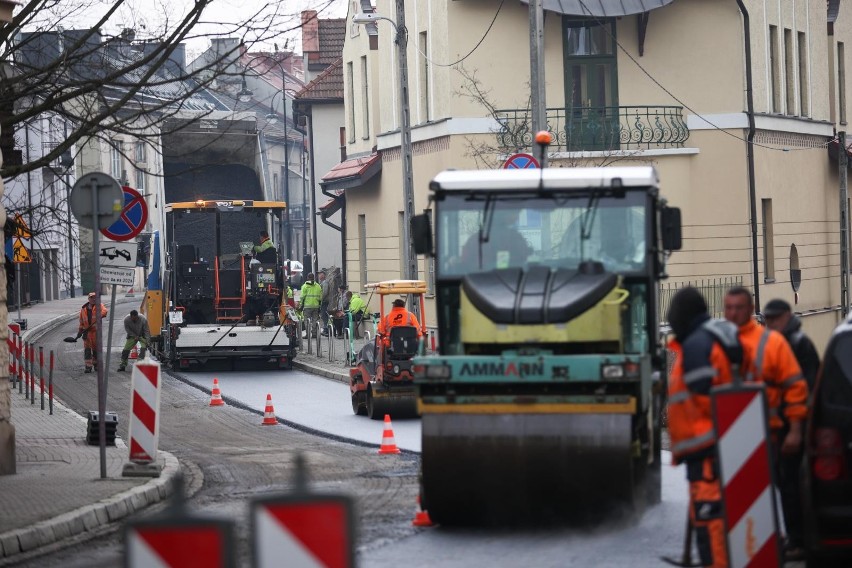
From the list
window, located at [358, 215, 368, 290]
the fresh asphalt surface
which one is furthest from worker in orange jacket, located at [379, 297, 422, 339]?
window, located at [358, 215, 368, 290]

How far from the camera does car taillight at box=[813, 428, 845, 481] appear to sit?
8.42 m

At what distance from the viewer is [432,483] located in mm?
→ 11391

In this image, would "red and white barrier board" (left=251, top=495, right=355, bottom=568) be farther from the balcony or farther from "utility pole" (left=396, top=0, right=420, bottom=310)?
the balcony

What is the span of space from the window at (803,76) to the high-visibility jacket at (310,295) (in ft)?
42.7

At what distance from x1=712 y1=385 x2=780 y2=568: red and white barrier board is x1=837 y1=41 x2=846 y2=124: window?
114 ft

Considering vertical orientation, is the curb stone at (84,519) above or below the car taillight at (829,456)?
below

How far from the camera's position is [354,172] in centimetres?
4088

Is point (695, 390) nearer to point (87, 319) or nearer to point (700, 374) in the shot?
point (700, 374)

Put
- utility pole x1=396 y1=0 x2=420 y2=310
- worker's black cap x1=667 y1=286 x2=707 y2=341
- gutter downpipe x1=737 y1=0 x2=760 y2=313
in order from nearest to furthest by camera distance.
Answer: worker's black cap x1=667 y1=286 x2=707 y2=341
utility pole x1=396 y1=0 x2=420 y2=310
gutter downpipe x1=737 y1=0 x2=760 y2=313

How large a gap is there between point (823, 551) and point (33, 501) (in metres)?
7.37

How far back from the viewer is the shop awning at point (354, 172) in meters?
40.0

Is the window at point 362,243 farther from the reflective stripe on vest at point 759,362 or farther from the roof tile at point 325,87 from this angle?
Result: the reflective stripe on vest at point 759,362

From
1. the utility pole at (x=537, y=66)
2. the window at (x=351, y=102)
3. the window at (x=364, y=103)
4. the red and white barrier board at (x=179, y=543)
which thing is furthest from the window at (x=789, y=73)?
the red and white barrier board at (x=179, y=543)

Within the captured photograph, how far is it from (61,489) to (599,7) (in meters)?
20.4
